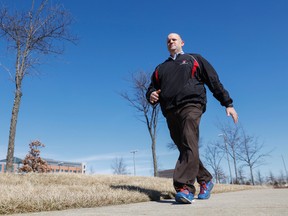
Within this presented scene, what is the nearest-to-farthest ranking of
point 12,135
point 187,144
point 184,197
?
point 184,197 → point 187,144 → point 12,135

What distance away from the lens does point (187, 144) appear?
2.99 meters

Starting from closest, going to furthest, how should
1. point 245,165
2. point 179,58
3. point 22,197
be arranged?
1. point 22,197
2. point 179,58
3. point 245,165

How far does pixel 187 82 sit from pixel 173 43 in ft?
2.19

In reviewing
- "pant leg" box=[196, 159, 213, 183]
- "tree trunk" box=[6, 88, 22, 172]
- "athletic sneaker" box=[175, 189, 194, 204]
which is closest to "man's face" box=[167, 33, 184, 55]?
"pant leg" box=[196, 159, 213, 183]

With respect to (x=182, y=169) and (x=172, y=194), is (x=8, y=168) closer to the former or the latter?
(x=172, y=194)

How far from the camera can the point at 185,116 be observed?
3115mm

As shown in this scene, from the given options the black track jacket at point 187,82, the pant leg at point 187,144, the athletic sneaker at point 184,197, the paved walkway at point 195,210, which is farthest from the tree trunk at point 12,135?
the athletic sneaker at point 184,197

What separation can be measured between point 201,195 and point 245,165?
20791 mm

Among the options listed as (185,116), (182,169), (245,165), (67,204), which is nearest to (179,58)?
(185,116)

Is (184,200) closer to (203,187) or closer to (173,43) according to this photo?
(203,187)

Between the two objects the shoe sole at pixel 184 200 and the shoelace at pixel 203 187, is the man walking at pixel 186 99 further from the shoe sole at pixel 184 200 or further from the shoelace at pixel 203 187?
the shoe sole at pixel 184 200

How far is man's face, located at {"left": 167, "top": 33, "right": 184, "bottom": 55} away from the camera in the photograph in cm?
359

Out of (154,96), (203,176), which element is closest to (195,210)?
(203,176)

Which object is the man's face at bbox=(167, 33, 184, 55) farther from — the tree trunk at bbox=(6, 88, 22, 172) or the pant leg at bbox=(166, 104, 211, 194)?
the tree trunk at bbox=(6, 88, 22, 172)
